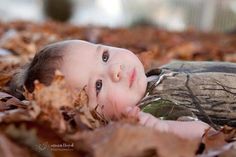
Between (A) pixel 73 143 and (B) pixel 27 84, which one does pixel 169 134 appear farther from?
(B) pixel 27 84

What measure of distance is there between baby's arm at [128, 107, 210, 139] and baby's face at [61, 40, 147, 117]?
0.45ft

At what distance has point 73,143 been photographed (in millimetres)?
1767

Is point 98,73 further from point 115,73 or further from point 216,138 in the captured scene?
point 216,138

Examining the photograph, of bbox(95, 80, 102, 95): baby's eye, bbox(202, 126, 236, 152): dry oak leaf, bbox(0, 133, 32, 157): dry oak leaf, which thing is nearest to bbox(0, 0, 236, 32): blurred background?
Answer: bbox(95, 80, 102, 95): baby's eye

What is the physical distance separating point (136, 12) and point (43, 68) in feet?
64.8

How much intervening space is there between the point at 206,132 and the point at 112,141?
0.54 meters

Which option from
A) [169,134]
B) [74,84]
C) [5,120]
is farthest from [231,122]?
[5,120]

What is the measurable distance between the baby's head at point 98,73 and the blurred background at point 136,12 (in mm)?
14517

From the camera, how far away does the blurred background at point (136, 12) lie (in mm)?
18875

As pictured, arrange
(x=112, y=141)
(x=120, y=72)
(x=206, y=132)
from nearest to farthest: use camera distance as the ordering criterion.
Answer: (x=112, y=141), (x=206, y=132), (x=120, y=72)

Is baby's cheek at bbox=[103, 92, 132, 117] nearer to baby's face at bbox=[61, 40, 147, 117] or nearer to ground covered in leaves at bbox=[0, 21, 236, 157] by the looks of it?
baby's face at bbox=[61, 40, 147, 117]

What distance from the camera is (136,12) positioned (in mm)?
22047

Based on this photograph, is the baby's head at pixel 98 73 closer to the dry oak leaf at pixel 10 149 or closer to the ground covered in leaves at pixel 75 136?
the ground covered in leaves at pixel 75 136

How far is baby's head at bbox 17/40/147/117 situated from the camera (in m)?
2.39
